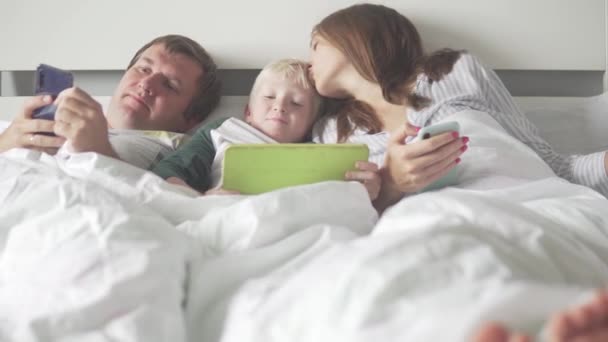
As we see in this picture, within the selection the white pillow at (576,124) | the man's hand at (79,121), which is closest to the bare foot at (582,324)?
the man's hand at (79,121)

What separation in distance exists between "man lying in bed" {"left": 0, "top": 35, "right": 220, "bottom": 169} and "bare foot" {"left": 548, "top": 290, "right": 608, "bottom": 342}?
30.8 inches

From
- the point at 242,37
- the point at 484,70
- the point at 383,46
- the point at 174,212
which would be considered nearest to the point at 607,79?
the point at 484,70

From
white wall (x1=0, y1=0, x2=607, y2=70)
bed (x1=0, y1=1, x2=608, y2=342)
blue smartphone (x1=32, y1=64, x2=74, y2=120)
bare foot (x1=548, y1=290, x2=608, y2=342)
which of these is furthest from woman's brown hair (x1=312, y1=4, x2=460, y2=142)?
bare foot (x1=548, y1=290, x2=608, y2=342)

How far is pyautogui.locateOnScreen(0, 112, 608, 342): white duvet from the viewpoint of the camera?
0.40 metres

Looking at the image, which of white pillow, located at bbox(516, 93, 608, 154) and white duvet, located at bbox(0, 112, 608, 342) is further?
white pillow, located at bbox(516, 93, 608, 154)

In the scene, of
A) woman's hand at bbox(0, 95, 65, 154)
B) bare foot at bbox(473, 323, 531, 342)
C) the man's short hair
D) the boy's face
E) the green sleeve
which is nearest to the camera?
bare foot at bbox(473, 323, 531, 342)

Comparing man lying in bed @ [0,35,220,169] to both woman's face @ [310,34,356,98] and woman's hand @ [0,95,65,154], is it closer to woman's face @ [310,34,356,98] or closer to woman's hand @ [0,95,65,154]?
woman's hand @ [0,95,65,154]

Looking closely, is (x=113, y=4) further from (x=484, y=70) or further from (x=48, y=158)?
(x=484, y=70)

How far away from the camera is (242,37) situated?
56.6 inches

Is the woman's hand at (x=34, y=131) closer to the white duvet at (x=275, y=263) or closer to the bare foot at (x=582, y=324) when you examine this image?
the white duvet at (x=275, y=263)

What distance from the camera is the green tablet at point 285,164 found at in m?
0.85

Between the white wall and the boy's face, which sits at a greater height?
the white wall

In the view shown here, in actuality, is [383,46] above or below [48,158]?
above

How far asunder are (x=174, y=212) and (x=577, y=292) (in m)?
0.51
